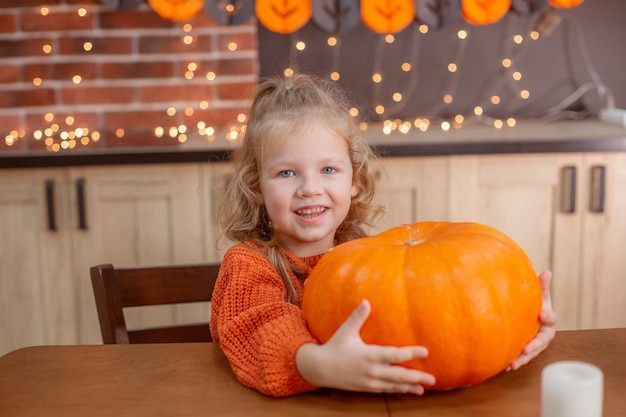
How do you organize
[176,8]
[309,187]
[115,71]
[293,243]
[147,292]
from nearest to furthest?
[309,187]
[293,243]
[147,292]
[176,8]
[115,71]

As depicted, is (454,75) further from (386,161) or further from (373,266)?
(373,266)

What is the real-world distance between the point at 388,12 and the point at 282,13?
377mm

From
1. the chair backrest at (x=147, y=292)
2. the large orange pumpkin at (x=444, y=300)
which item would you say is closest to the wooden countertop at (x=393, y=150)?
the chair backrest at (x=147, y=292)

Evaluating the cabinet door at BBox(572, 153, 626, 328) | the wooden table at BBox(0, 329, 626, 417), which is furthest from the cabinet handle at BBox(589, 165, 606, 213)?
the wooden table at BBox(0, 329, 626, 417)

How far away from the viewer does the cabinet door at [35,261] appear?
226cm

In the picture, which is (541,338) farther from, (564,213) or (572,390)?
(564,213)

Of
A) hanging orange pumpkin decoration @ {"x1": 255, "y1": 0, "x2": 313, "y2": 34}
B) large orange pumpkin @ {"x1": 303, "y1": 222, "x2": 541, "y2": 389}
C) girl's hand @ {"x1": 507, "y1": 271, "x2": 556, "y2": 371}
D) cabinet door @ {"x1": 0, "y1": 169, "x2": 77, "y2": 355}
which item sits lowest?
cabinet door @ {"x1": 0, "y1": 169, "x2": 77, "y2": 355}

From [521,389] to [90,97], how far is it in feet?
7.06

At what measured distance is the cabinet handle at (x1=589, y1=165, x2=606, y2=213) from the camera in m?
2.27

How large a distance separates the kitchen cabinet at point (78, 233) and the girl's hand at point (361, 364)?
59.3 inches

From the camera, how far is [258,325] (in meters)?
0.96

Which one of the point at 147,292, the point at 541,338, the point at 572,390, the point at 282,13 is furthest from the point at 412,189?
the point at 572,390

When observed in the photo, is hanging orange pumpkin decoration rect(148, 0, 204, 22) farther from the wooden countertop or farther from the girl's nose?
the girl's nose

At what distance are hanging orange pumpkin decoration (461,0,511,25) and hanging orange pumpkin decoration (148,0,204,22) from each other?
37.0 inches
